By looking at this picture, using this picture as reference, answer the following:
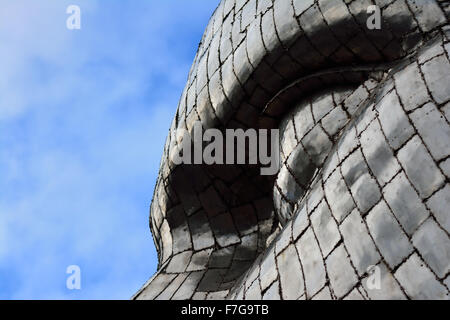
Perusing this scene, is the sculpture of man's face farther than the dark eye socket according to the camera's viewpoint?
No

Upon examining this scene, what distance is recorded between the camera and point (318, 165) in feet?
20.2

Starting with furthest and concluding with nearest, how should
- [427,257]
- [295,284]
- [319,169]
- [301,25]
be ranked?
[301,25]
[319,169]
[295,284]
[427,257]

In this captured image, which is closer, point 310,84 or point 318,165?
point 318,165

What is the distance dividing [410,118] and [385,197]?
1.54ft

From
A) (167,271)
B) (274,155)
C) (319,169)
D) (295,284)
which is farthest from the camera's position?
(167,271)

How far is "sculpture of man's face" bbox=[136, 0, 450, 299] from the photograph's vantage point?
4.85 meters

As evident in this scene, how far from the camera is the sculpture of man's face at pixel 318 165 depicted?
4.85m

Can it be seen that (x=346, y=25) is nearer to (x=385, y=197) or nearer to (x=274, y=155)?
(x=274, y=155)

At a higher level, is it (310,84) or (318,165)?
(310,84)

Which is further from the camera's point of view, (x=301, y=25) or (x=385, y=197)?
(x=301, y=25)

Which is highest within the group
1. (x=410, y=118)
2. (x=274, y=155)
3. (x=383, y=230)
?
(x=274, y=155)

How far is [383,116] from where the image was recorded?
212 inches

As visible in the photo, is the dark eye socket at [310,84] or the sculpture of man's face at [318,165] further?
the dark eye socket at [310,84]
